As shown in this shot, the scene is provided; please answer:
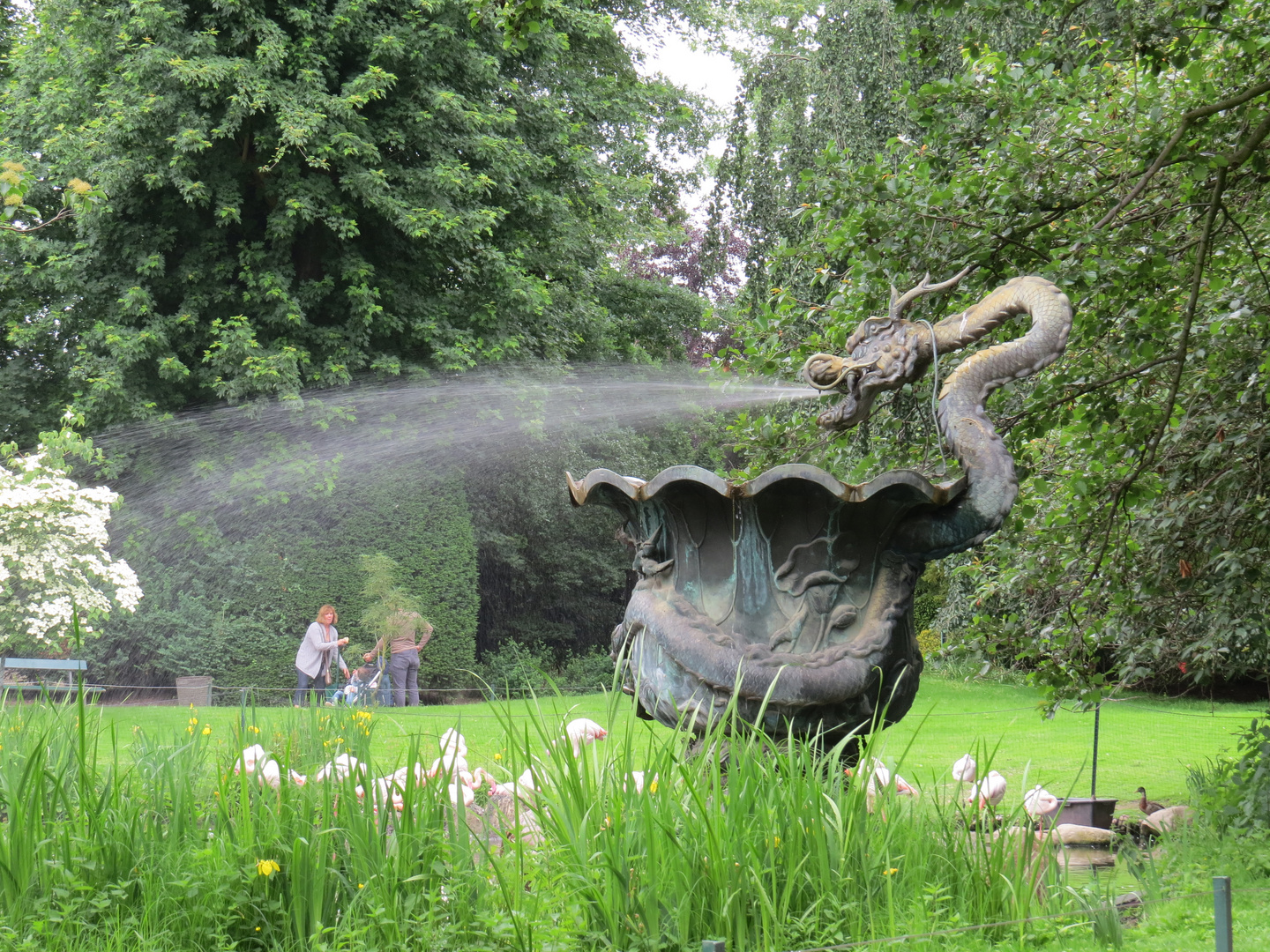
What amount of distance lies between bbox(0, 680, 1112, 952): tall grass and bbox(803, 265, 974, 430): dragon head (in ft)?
3.84

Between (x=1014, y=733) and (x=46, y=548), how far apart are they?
904 cm

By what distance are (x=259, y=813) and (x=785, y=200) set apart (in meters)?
14.7

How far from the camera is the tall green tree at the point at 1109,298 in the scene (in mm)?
5051

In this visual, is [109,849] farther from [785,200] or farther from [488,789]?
[785,200]

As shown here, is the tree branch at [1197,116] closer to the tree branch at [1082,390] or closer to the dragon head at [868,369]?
the tree branch at [1082,390]

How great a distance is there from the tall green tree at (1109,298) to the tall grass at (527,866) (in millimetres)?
2186

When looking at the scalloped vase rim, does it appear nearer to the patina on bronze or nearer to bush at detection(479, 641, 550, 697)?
the patina on bronze

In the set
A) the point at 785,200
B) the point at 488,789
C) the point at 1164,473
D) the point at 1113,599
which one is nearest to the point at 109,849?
the point at 488,789

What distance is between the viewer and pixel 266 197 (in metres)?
13.9

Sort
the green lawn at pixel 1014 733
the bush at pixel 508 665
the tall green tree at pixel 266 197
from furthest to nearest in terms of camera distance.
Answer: the bush at pixel 508 665
the tall green tree at pixel 266 197
the green lawn at pixel 1014 733

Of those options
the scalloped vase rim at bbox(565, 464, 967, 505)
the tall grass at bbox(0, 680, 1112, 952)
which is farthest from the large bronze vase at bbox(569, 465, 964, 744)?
the tall grass at bbox(0, 680, 1112, 952)

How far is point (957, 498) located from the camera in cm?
347

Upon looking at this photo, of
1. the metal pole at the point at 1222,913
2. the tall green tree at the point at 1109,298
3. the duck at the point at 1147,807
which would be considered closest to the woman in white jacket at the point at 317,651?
the tall green tree at the point at 1109,298

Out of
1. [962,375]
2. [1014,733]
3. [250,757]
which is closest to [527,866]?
[250,757]
